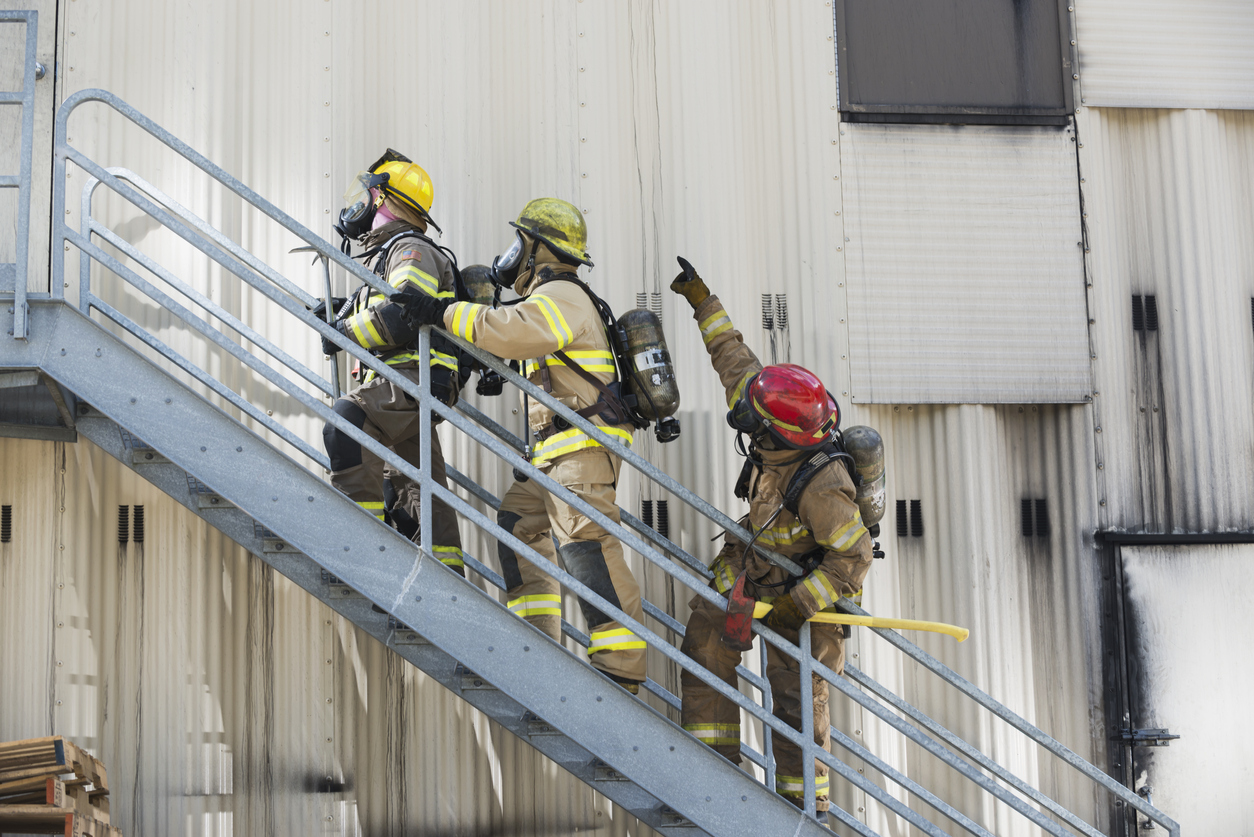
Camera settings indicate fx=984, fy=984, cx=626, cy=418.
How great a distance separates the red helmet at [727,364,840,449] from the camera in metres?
4.27

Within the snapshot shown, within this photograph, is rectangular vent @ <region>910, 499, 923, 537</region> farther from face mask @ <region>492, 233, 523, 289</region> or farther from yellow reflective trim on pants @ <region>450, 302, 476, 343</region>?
yellow reflective trim on pants @ <region>450, 302, 476, 343</region>

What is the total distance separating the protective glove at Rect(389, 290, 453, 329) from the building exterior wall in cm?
172

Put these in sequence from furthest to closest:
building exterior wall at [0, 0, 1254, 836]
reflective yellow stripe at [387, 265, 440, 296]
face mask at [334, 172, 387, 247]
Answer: building exterior wall at [0, 0, 1254, 836] < face mask at [334, 172, 387, 247] < reflective yellow stripe at [387, 265, 440, 296]

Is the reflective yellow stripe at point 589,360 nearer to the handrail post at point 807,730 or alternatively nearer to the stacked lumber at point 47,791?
the handrail post at point 807,730

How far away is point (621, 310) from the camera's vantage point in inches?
229

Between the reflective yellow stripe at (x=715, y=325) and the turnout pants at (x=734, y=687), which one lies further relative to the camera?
the reflective yellow stripe at (x=715, y=325)

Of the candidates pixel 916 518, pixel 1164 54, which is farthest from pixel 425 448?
pixel 1164 54

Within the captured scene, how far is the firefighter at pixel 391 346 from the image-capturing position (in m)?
4.34

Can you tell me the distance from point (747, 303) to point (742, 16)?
1.82 meters

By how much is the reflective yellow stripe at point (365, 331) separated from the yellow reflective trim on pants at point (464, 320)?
0.49 m

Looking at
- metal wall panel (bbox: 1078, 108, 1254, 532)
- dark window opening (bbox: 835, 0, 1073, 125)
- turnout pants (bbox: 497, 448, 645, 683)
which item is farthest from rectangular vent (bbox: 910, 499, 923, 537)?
dark window opening (bbox: 835, 0, 1073, 125)

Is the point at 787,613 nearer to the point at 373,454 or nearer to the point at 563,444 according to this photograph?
the point at 563,444

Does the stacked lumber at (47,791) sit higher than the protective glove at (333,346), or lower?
lower

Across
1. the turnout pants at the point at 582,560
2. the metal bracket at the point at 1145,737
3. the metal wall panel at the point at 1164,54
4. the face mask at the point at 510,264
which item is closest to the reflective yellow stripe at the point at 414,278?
the face mask at the point at 510,264
